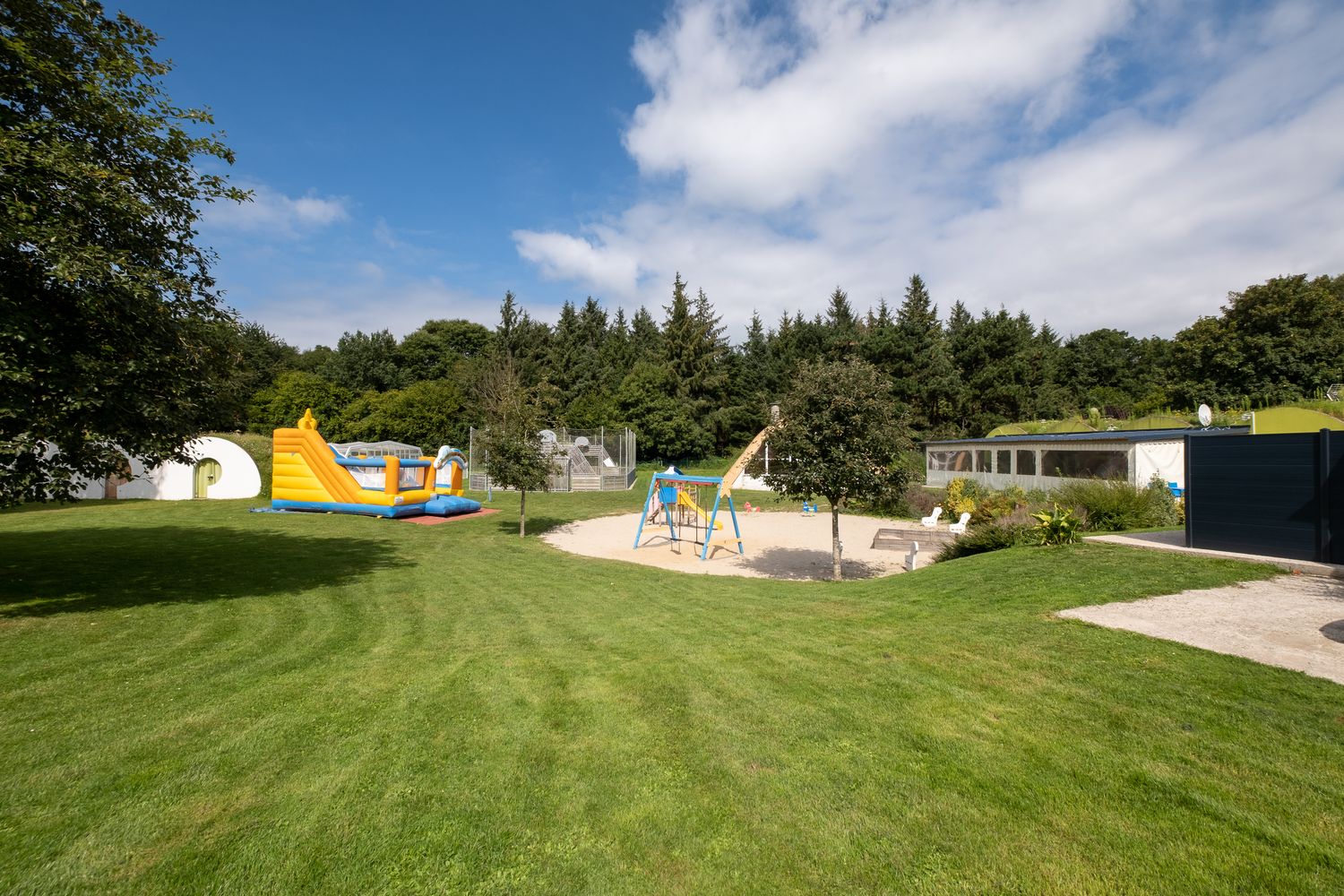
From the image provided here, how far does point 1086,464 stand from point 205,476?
3530 centimetres

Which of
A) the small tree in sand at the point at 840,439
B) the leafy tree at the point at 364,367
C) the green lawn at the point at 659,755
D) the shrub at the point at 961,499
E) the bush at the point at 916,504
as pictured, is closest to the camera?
the green lawn at the point at 659,755

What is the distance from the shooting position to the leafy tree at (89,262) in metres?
6.46

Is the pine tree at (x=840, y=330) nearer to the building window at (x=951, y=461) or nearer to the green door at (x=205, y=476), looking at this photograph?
the building window at (x=951, y=461)

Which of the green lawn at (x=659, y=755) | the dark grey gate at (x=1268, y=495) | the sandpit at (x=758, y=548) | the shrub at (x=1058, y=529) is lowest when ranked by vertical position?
the sandpit at (x=758, y=548)

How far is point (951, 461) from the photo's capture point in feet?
97.9

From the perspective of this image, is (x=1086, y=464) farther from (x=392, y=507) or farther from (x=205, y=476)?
(x=205, y=476)

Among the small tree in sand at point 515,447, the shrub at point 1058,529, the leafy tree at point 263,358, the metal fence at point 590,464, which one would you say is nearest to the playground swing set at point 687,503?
the small tree in sand at point 515,447

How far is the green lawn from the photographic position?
2668mm

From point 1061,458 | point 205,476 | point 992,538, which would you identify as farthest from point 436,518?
point 1061,458

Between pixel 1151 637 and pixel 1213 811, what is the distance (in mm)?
3033

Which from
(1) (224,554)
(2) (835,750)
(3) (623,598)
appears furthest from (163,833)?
(1) (224,554)

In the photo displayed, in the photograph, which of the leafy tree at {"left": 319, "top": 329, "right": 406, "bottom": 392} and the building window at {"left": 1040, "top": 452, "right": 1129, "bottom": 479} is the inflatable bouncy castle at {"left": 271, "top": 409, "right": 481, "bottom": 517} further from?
the leafy tree at {"left": 319, "top": 329, "right": 406, "bottom": 392}

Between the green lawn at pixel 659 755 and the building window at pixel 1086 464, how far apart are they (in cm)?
1529

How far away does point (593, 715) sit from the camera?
14.3 feet
